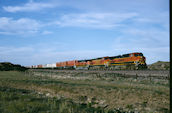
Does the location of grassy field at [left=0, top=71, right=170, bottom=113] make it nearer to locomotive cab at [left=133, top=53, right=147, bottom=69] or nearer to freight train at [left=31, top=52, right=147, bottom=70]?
locomotive cab at [left=133, top=53, right=147, bottom=69]

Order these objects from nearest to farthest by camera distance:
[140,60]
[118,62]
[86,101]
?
[86,101] < [140,60] < [118,62]

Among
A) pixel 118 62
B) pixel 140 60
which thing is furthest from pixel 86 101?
pixel 118 62

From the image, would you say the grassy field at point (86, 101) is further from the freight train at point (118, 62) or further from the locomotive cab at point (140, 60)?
the freight train at point (118, 62)

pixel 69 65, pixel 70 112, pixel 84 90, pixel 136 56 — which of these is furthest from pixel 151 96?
pixel 69 65

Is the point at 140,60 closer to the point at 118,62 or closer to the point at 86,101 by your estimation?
the point at 118,62

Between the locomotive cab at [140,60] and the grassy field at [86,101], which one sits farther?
the locomotive cab at [140,60]

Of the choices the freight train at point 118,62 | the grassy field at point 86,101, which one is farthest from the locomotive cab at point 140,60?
the grassy field at point 86,101

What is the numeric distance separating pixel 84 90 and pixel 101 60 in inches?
1420

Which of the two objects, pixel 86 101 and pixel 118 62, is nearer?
pixel 86 101

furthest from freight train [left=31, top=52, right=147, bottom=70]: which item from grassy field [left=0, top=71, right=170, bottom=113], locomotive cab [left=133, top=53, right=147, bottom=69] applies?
grassy field [left=0, top=71, right=170, bottom=113]

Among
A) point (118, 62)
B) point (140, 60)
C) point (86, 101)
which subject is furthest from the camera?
point (118, 62)

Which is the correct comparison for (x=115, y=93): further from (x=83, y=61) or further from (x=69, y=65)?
(x=69, y=65)

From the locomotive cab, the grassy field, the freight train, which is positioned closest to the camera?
the grassy field

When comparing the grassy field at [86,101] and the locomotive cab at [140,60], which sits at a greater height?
the locomotive cab at [140,60]
